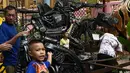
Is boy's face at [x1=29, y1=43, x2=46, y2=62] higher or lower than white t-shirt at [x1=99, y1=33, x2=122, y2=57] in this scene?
higher

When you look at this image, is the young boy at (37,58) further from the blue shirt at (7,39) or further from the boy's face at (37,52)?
the blue shirt at (7,39)

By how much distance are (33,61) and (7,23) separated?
1.23m

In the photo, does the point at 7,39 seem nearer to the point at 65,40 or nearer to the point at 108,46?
the point at 65,40

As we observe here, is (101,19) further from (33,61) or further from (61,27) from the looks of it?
(33,61)

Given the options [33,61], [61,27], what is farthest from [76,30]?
[33,61]

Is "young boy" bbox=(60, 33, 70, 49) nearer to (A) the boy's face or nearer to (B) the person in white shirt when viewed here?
(B) the person in white shirt

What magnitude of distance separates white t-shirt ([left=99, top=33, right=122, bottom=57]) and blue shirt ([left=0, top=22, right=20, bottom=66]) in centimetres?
133

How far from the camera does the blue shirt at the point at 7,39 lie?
4.22 metres

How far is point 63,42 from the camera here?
4.17 meters

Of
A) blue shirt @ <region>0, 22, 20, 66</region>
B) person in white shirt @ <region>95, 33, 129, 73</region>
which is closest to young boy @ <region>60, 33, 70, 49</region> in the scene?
blue shirt @ <region>0, 22, 20, 66</region>

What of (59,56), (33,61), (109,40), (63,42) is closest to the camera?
(33,61)

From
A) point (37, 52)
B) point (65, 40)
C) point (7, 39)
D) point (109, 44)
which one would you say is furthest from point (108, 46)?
point (37, 52)

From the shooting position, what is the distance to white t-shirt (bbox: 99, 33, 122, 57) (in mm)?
4873

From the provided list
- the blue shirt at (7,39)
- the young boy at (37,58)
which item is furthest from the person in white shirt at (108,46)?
the young boy at (37,58)
